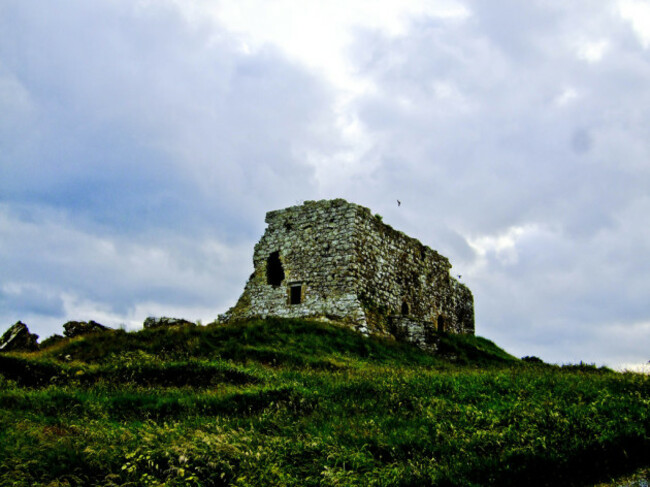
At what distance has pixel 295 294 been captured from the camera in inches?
995

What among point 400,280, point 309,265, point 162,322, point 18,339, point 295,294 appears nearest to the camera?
point 18,339

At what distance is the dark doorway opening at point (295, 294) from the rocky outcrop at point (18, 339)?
11.0 metres

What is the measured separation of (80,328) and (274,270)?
360 inches

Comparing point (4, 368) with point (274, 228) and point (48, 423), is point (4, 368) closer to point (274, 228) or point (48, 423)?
point (48, 423)

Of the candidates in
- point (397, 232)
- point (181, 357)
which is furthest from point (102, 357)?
point (397, 232)

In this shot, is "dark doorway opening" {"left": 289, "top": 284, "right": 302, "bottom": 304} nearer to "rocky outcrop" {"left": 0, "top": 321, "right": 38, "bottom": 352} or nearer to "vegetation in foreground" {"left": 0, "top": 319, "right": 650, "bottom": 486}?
"vegetation in foreground" {"left": 0, "top": 319, "right": 650, "bottom": 486}

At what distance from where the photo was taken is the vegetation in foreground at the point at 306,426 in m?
7.17

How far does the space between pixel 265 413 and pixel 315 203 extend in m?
16.8

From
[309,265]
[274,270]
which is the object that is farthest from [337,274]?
[274,270]

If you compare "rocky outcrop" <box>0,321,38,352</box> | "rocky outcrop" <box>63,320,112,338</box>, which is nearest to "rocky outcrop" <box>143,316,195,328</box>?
"rocky outcrop" <box>63,320,112,338</box>

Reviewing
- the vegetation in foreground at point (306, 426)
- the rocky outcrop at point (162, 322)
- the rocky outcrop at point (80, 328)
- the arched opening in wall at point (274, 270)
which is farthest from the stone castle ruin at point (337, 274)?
the vegetation in foreground at point (306, 426)

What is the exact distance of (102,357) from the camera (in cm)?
1712

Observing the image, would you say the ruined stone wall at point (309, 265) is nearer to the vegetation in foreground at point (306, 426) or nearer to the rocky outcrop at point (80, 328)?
the rocky outcrop at point (80, 328)

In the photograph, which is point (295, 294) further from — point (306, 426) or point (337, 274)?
point (306, 426)
